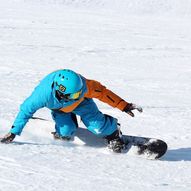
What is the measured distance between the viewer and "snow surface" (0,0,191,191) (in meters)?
4.63

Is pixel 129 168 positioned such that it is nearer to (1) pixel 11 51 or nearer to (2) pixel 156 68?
(2) pixel 156 68

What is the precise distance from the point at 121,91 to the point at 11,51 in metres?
4.61

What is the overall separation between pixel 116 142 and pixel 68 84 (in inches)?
40.1

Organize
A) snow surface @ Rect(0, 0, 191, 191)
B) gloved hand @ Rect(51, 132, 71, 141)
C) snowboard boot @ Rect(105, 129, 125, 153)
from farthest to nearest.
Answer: gloved hand @ Rect(51, 132, 71, 141)
snowboard boot @ Rect(105, 129, 125, 153)
snow surface @ Rect(0, 0, 191, 191)

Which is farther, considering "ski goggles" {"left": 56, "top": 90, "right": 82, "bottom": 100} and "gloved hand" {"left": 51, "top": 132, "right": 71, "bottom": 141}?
"gloved hand" {"left": 51, "top": 132, "right": 71, "bottom": 141}

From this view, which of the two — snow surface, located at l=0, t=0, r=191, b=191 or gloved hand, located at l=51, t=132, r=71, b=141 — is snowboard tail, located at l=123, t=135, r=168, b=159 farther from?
gloved hand, located at l=51, t=132, r=71, b=141

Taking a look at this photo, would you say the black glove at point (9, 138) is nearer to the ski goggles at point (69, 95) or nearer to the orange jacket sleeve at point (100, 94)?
the ski goggles at point (69, 95)

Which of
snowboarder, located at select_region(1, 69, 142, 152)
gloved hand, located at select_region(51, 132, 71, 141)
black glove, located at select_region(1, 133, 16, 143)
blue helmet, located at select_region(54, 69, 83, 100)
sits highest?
blue helmet, located at select_region(54, 69, 83, 100)

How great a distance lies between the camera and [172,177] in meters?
4.80

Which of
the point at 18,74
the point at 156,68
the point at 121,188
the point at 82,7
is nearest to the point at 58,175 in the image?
the point at 121,188

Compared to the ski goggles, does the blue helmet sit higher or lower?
higher

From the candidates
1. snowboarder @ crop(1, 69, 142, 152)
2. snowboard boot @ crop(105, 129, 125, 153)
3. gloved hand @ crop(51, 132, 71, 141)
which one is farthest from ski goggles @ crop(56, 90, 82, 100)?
gloved hand @ crop(51, 132, 71, 141)

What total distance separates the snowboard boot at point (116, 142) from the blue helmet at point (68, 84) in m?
Answer: 0.81

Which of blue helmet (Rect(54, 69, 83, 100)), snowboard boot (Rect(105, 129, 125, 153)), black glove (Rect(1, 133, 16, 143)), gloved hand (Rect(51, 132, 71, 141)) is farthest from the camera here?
gloved hand (Rect(51, 132, 71, 141))
